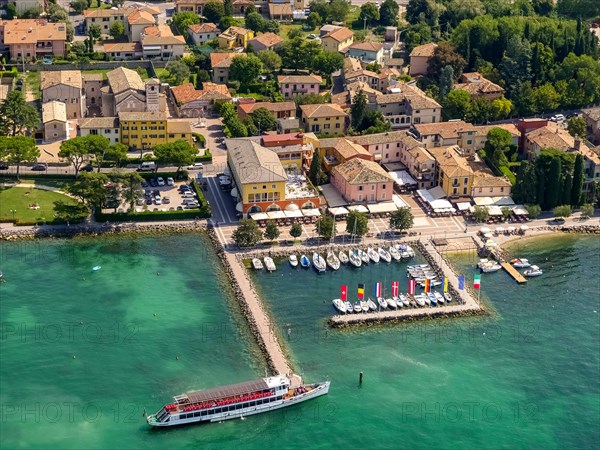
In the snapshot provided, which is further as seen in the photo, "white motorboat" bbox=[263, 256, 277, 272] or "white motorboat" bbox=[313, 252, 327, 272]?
"white motorboat" bbox=[313, 252, 327, 272]

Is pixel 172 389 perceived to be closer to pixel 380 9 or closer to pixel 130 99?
pixel 130 99

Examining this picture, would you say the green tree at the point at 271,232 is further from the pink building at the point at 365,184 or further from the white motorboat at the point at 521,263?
the white motorboat at the point at 521,263

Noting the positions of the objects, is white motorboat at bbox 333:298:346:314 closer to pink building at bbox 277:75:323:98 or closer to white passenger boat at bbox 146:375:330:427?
white passenger boat at bbox 146:375:330:427

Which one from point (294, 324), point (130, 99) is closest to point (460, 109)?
point (130, 99)

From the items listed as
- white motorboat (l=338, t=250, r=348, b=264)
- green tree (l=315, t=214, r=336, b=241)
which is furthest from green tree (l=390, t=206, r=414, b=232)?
white motorboat (l=338, t=250, r=348, b=264)

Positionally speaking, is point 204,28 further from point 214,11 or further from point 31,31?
point 31,31
